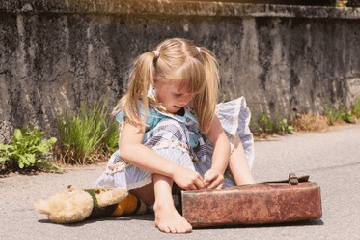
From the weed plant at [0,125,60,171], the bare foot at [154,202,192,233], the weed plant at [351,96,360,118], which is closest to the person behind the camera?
the bare foot at [154,202,192,233]

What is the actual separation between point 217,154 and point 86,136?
1491mm

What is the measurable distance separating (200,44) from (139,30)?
0.63 m

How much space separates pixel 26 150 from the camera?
3.90 m

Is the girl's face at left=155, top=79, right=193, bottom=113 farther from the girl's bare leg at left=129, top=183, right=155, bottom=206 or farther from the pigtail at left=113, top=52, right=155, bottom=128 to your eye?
the girl's bare leg at left=129, top=183, right=155, bottom=206

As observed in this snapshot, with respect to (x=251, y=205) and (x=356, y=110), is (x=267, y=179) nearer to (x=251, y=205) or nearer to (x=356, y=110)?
(x=251, y=205)

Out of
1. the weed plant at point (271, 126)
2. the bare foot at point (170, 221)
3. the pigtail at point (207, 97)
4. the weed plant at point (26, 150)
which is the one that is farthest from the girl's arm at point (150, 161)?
the weed plant at point (271, 126)

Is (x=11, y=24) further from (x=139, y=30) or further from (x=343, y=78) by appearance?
(x=343, y=78)

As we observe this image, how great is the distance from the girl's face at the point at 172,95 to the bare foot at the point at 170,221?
1.52ft

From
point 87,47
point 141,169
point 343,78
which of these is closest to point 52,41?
point 87,47

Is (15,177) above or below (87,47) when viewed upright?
below

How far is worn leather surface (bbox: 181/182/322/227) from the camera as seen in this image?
8.34 feet

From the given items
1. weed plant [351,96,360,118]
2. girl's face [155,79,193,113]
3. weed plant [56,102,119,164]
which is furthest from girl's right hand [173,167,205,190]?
weed plant [351,96,360,118]

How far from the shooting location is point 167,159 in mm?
2643

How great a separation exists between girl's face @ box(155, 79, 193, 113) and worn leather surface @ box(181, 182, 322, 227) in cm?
42
